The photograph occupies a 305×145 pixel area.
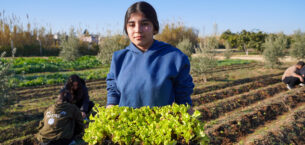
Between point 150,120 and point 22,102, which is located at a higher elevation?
point 150,120

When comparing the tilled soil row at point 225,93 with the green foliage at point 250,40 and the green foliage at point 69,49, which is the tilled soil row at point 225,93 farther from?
the green foliage at point 250,40

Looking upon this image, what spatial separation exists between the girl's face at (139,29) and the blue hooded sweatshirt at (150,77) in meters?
0.08

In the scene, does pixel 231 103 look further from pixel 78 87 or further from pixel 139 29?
pixel 139 29

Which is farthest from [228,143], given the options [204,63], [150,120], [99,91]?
[204,63]

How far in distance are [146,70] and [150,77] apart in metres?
0.06

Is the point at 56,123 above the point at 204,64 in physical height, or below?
below

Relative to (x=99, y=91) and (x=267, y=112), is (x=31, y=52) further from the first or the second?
(x=267, y=112)

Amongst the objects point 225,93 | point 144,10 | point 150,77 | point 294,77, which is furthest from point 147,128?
point 294,77

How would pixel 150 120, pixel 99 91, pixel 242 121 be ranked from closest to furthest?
pixel 150 120
pixel 242 121
pixel 99 91

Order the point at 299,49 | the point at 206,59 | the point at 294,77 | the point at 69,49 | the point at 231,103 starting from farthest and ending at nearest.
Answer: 1. the point at 299,49
2. the point at 69,49
3. the point at 206,59
4. the point at 294,77
5. the point at 231,103

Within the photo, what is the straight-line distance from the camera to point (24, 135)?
16.6 ft

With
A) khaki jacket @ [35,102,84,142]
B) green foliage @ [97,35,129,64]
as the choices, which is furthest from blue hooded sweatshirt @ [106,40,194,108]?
green foliage @ [97,35,129,64]

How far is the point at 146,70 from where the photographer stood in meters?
1.58

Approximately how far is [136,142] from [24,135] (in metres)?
4.99
